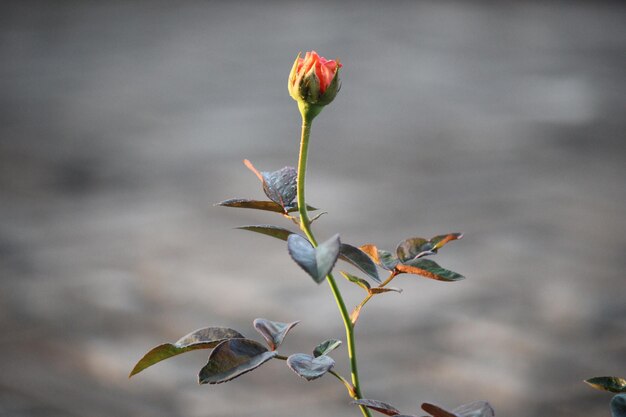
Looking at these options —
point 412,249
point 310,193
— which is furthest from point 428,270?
point 310,193

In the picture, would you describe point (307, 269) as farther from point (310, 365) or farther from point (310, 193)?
point (310, 193)

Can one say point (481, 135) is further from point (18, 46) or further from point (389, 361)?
point (18, 46)

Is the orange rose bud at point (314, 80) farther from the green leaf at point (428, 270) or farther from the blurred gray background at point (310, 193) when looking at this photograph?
the blurred gray background at point (310, 193)

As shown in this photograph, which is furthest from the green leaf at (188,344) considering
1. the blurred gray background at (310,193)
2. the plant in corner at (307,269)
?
the blurred gray background at (310,193)

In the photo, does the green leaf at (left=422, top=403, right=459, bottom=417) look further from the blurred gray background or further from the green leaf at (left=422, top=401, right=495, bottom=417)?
the blurred gray background

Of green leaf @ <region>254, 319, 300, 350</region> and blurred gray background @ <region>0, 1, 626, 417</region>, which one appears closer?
green leaf @ <region>254, 319, 300, 350</region>

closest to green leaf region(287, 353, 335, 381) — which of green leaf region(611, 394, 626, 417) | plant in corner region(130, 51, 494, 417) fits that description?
plant in corner region(130, 51, 494, 417)

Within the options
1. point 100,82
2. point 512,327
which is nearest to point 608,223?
point 512,327
